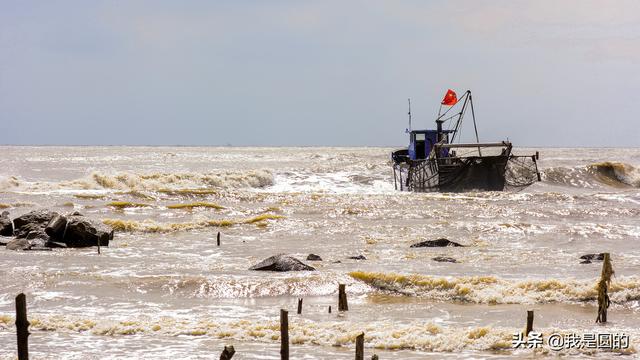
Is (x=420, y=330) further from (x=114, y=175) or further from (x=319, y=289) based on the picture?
(x=114, y=175)

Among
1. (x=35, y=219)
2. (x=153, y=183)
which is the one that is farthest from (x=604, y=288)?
(x=153, y=183)

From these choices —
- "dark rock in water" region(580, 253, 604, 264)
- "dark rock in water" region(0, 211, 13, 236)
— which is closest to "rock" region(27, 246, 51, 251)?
"dark rock in water" region(0, 211, 13, 236)

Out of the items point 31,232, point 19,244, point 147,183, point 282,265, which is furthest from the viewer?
point 147,183

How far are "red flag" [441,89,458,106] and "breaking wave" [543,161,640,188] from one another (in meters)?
16.7


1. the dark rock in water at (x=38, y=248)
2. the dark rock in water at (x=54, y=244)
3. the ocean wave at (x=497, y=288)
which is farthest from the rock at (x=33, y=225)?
the ocean wave at (x=497, y=288)

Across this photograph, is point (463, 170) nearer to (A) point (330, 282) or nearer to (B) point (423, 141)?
(B) point (423, 141)

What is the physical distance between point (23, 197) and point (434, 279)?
26.2 m

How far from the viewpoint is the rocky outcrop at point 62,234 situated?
22688mm

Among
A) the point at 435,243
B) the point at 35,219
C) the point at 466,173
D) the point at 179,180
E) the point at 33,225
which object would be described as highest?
the point at 466,173

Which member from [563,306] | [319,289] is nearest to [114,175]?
[319,289]

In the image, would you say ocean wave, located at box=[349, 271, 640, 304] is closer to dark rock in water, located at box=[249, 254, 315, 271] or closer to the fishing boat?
dark rock in water, located at box=[249, 254, 315, 271]

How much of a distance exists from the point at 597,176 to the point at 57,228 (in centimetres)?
4543

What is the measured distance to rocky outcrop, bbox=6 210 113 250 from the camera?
22.7 metres

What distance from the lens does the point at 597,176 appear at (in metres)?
57.8
